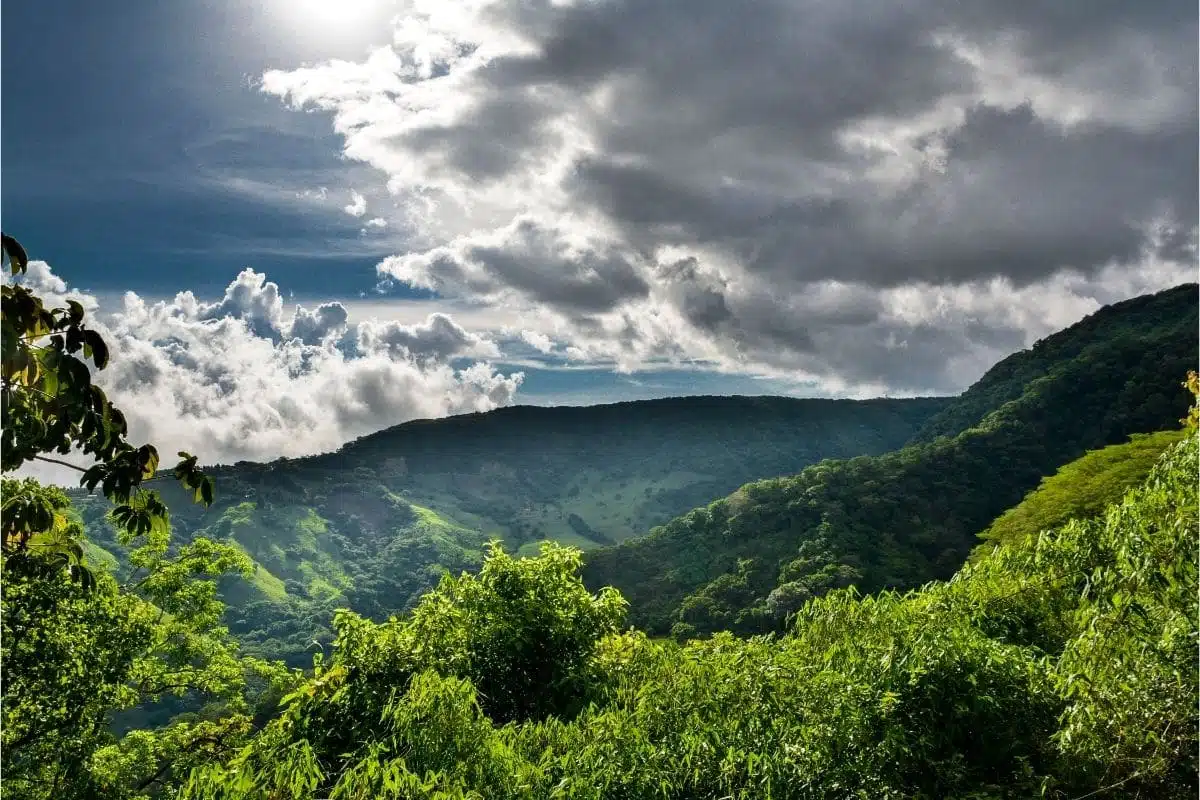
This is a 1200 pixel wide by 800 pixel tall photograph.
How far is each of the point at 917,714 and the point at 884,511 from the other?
80462 mm

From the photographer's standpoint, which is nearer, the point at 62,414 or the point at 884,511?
the point at 62,414

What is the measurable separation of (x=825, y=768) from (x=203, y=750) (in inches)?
640

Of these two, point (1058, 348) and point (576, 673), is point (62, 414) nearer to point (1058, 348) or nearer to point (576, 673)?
point (576, 673)

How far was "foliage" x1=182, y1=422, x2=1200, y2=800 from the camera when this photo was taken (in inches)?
195

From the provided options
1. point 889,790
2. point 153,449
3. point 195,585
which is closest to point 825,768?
point 889,790

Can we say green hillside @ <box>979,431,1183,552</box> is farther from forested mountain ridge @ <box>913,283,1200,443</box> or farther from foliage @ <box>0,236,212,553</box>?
forested mountain ridge @ <box>913,283,1200,443</box>

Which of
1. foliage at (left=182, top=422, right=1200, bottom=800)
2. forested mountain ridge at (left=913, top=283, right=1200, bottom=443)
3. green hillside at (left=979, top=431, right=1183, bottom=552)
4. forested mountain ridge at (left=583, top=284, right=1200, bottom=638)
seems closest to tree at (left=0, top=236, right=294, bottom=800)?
foliage at (left=182, top=422, right=1200, bottom=800)

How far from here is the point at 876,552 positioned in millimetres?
73000

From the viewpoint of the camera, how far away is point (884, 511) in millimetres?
80625

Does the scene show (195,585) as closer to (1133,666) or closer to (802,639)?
(802,639)

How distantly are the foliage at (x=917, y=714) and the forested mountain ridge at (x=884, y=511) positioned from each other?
57350mm

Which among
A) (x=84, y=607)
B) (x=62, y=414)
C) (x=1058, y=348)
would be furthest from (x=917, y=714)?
(x=1058, y=348)

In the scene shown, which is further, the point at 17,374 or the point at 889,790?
the point at 889,790

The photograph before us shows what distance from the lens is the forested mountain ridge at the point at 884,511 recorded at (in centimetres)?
6962
